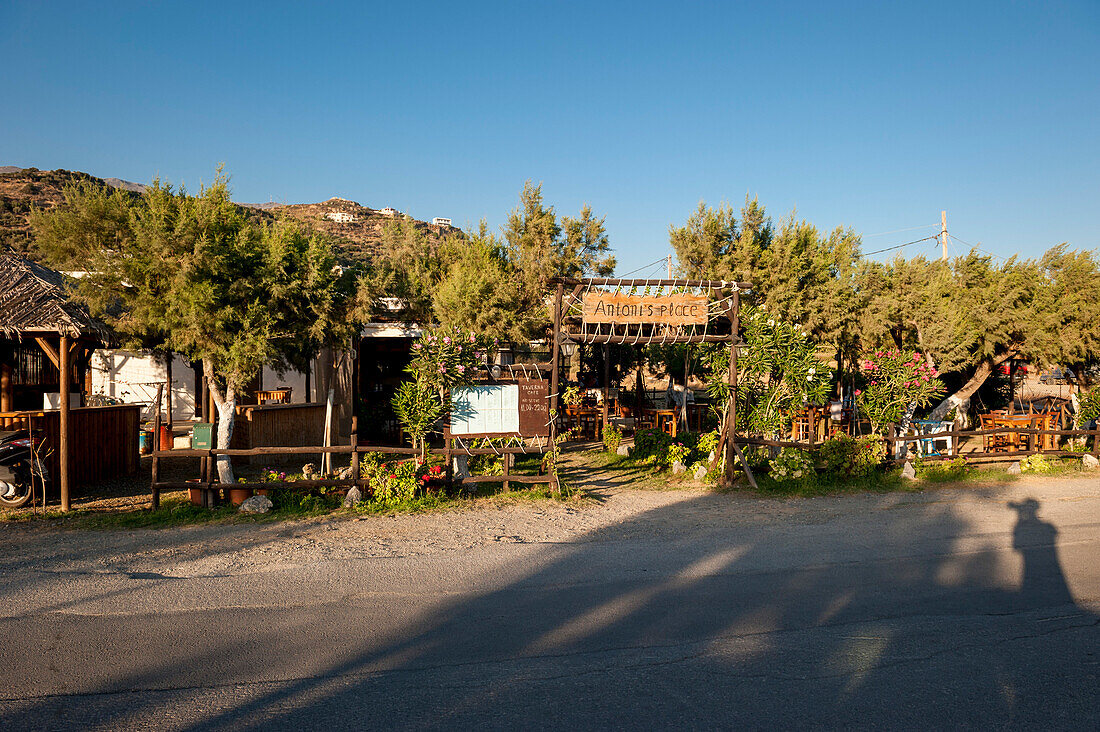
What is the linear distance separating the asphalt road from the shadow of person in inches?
1.5

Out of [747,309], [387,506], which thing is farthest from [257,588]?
[747,309]

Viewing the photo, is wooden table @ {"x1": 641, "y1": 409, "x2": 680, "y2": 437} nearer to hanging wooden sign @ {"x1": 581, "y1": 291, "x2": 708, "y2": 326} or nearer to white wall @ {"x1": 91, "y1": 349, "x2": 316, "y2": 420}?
hanging wooden sign @ {"x1": 581, "y1": 291, "x2": 708, "y2": 326}

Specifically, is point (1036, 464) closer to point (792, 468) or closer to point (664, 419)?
point (792, 468)

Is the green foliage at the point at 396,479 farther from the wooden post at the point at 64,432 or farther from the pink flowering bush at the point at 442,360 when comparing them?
the wooden post at the point at 64,432

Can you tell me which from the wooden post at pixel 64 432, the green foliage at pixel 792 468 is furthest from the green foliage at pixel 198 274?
the green foliage at pixel 792 468

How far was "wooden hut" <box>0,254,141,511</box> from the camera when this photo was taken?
948cm

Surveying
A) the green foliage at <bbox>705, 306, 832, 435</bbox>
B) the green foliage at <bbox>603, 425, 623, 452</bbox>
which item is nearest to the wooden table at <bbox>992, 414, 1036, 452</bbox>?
the green foliage at <bbox>705, 306, 832, 435</bbox>

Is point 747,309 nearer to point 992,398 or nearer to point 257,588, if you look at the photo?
point 257,588

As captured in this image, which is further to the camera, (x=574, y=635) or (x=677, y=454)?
(x=677, y=454)

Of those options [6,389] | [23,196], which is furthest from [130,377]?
[23,196]

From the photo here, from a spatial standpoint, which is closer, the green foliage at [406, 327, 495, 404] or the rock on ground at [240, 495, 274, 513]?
the rock on ground at [240, 495, 274, 513]

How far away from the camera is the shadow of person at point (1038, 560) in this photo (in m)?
5.50

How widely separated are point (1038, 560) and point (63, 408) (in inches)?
464

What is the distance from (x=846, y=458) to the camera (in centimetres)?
1106
